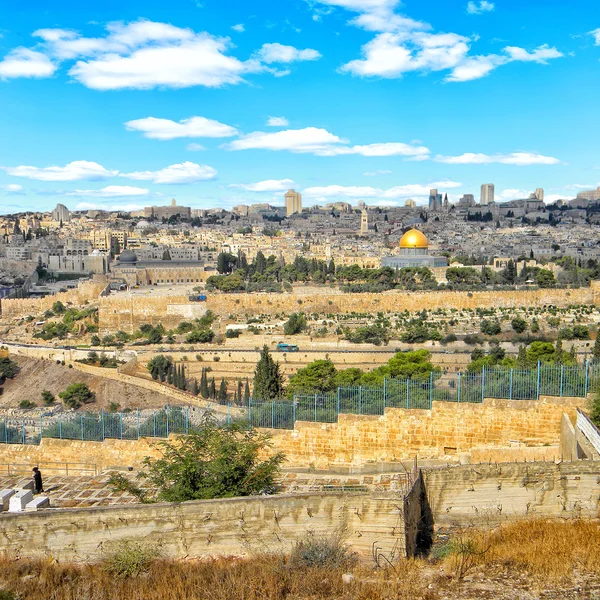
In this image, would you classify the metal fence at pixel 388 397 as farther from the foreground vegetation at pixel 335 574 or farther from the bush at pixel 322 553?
the bush at pixel 322 553

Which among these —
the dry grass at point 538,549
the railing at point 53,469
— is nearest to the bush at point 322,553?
the dry grass at point 538,549

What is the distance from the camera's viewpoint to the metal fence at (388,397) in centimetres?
887

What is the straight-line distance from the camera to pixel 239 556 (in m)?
6.38

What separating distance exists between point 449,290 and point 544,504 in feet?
125

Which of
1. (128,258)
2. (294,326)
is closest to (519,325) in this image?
(294,326)

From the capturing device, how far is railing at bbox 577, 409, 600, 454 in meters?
7.28

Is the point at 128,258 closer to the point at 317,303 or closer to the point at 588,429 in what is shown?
the point at 317,303

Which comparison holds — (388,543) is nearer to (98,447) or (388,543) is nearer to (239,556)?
(239,556)

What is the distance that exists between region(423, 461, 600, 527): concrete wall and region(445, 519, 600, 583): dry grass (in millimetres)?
185

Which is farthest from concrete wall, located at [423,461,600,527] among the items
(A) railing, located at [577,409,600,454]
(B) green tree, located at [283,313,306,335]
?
(B) green tree, located at [283,313,306,335]

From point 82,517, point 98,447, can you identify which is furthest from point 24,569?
point 98,447

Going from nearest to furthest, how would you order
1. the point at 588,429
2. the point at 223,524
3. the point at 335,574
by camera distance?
1. the point at 335,574
2. the point at 223,524
3. the point at 588,429

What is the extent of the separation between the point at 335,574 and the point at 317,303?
3596cm

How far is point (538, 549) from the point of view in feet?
19.7
